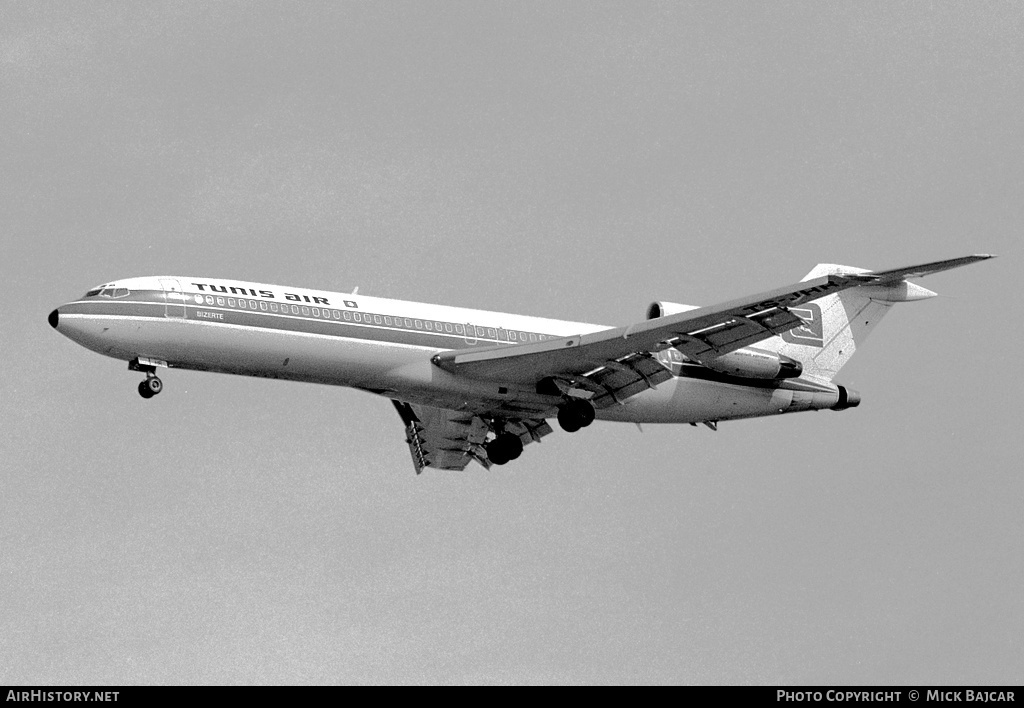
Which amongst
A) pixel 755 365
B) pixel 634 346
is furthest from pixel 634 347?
pixel 755 365

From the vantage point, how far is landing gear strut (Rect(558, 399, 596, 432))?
135 ft

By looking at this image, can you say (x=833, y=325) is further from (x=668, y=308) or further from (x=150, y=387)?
(x=150, y=387)

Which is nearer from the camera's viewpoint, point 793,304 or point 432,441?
point 793,304

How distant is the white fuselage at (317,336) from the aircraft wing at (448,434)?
7.16ft

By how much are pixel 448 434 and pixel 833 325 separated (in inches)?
414

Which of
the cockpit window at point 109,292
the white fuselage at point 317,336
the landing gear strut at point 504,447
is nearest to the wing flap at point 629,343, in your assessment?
the white fuselage at point 317,336

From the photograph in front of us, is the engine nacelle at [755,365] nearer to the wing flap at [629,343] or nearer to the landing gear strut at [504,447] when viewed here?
the wing flap at [629,343]

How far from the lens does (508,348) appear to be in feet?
130

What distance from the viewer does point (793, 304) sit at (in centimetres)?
3766

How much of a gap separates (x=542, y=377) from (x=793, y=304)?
658 centimetres
